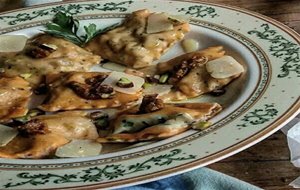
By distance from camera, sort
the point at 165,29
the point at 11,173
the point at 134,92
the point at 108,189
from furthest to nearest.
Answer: the point at 165,29, the point at 134,92, the point at 11,173, the point at 108,189

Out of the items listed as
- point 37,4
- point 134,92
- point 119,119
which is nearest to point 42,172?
point 119,119

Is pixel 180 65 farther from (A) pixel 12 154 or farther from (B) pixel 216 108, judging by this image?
(A) pixel 12 154

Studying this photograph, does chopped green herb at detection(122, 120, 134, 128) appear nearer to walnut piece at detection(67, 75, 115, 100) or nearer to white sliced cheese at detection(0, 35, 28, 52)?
walnut piece at detection(67, 75, 115, 100)

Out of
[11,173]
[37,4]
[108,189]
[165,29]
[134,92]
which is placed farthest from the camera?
[37,4]

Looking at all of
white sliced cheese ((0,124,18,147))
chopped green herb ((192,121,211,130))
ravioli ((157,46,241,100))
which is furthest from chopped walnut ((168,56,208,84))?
white sliced cheese ((0,124,18,147))

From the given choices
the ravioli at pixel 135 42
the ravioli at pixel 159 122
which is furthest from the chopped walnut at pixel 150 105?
the ravioli at pixel 135 42

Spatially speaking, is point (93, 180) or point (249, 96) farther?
point (249, 96)
